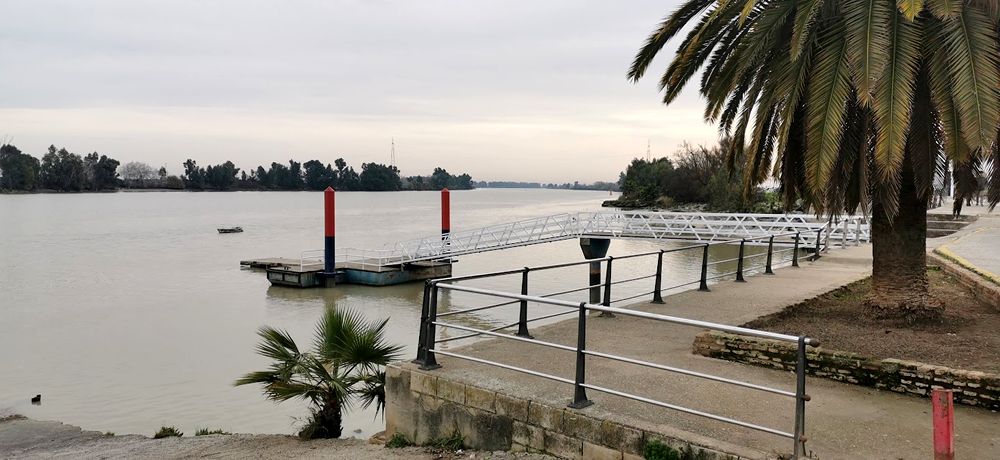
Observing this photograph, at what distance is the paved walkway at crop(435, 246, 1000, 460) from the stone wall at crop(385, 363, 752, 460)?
0.12 metres

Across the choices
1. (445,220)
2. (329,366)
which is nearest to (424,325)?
(329,366)

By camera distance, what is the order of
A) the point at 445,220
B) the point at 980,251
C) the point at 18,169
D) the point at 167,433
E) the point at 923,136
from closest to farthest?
1. the point at 923,136
2. the point at 167,433
3. the point at 980,251
4. the point at 445,220
5. the point at 18,169

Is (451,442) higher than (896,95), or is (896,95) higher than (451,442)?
(896,95)

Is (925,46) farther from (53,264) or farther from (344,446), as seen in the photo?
(53,264)

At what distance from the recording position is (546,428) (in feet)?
18.7

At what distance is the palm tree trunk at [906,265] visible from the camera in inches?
346

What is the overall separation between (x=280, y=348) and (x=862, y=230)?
2586 centimetres

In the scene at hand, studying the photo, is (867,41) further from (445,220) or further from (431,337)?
(445,220)

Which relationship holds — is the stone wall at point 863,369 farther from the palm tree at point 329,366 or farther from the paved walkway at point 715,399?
the palm tree at point 329,366

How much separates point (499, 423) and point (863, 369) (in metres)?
3.43

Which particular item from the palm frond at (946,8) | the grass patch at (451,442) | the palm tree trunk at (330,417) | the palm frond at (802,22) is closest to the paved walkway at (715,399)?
the grass patch at (451,442)

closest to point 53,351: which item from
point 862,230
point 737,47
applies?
point 737,47

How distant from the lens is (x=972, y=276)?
11.9 metres

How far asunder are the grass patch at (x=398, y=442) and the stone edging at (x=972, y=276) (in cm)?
838
